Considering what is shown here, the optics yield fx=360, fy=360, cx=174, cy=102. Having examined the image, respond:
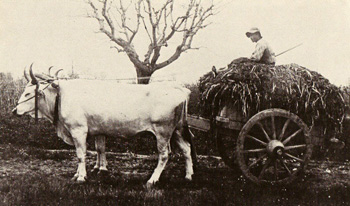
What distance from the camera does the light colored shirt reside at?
665cm

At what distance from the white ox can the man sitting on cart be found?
1.48 meters

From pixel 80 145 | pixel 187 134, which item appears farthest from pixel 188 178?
pixel 80 145

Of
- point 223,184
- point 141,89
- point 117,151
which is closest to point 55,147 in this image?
point 117,151

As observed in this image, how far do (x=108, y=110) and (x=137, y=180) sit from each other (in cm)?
136

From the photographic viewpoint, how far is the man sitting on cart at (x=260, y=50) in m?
6.66

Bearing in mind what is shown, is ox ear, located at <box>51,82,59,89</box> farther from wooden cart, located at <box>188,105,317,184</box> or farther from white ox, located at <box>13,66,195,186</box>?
wooden cart, located at <box>188,105,317,184</box>

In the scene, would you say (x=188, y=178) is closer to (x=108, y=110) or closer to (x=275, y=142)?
(x=275, y=142)

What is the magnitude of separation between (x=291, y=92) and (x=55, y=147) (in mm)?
6632

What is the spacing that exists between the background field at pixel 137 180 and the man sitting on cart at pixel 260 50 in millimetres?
1514

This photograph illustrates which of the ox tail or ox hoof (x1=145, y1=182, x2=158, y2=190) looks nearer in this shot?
ox hoof (x1=145, y1=182, x2=158, y2=190)

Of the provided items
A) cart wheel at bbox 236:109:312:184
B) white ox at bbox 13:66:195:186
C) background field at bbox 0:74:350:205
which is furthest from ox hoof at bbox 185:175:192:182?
cart wheel at bbox 236:109:312:184

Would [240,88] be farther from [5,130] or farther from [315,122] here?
[5,130]

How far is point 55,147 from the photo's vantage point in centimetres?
979

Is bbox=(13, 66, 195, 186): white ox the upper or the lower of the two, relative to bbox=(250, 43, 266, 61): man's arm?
lower
